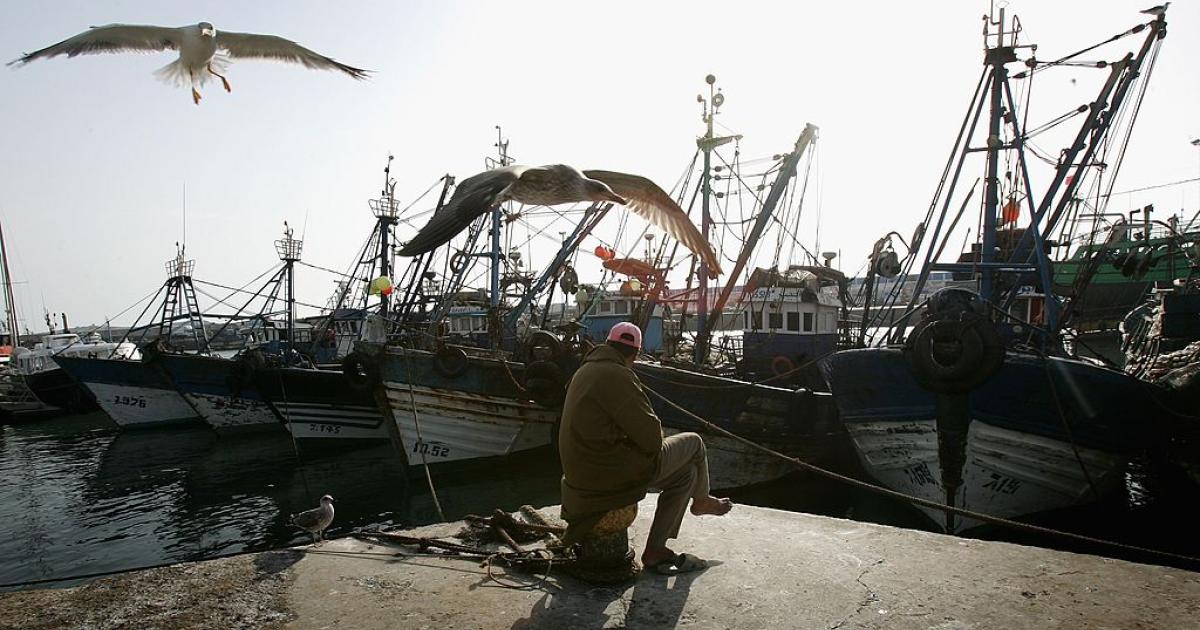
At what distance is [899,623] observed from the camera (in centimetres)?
285

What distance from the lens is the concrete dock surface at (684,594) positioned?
9.48 ft

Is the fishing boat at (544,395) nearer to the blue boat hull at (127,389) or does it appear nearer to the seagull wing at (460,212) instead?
the seagull wing at (460,212)

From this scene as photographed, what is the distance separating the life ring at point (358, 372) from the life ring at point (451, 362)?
1219 mm

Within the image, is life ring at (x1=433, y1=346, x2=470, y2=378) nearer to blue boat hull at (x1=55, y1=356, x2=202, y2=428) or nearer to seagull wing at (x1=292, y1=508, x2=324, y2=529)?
seagull wing at (x1=292, y1=508, x2=324, y2=529)

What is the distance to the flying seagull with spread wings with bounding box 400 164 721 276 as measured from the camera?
4.06 metres

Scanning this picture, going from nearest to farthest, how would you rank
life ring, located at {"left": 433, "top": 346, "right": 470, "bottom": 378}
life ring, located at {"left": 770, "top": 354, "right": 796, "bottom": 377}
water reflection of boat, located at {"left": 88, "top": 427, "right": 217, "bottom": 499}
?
life ring, located at {"left": 433, "top": 346, "right": 470, "bottom": 378} → life ring, located at {"left": 770, "top": 354, "right": 796, "bottom": 377} → water reflection of boat, located at {"left": 88, "top": 427, "right": 217, "bottom": 499}

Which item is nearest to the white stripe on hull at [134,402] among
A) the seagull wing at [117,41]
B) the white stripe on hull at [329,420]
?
the white stripe on hull at [329,420]

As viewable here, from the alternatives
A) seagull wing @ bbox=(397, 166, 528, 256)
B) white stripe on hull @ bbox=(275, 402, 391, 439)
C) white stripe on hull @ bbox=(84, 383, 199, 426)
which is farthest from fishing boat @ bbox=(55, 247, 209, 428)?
seagull wing @ bbox=(397, 166, 528, 256)

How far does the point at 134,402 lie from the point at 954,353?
25178mm

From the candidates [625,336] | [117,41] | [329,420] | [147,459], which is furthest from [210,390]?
[625,336]

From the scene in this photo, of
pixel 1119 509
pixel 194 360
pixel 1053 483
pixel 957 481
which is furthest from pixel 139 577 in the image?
pixel 194 360

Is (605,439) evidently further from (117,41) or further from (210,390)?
(210,390)

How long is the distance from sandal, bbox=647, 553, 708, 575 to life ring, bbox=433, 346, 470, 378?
884 centimetres

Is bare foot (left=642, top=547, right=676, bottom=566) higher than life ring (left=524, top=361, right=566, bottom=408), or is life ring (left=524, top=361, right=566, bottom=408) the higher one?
life ring (left=524, top=361, right=566, bottom=408)
